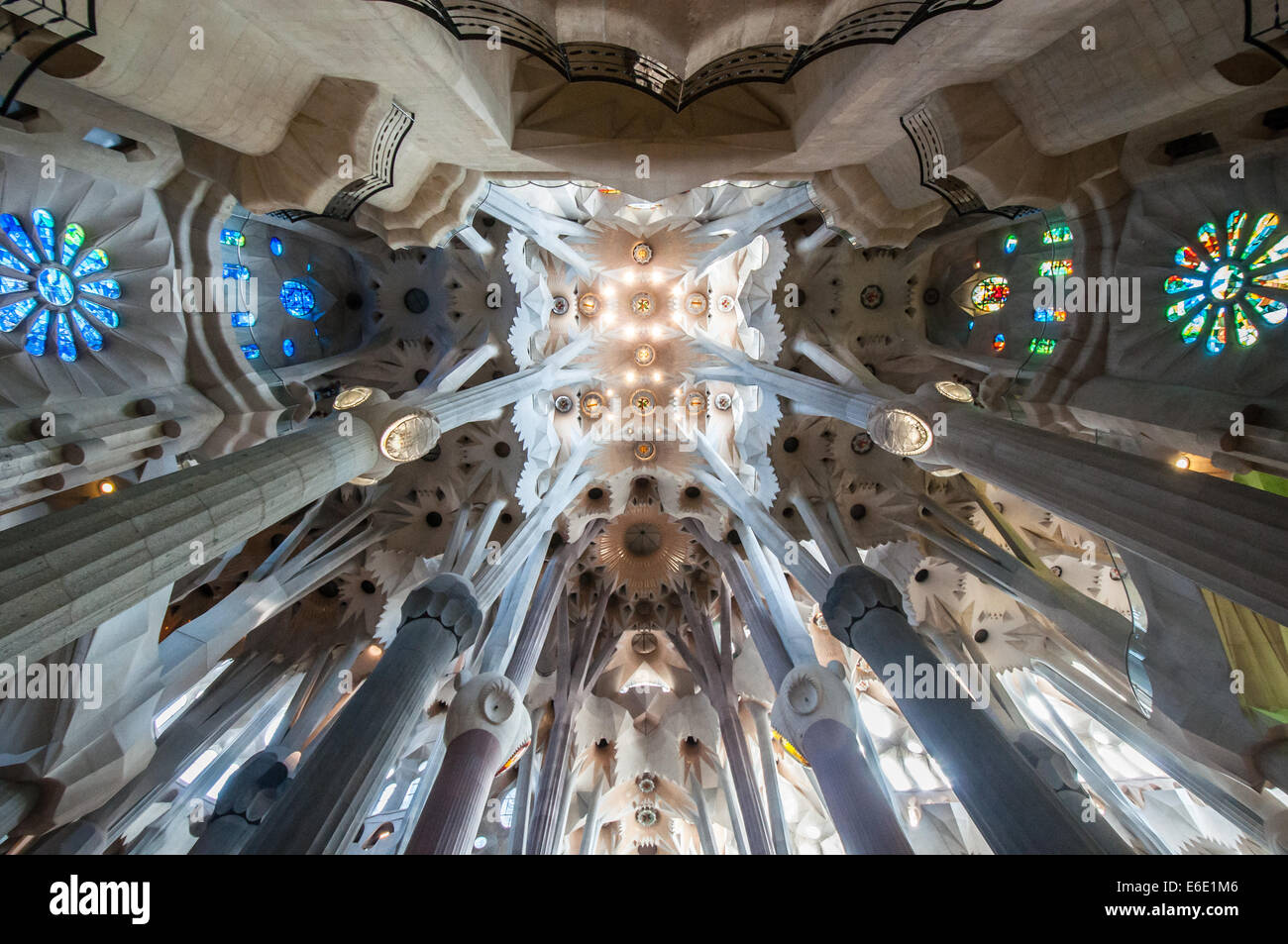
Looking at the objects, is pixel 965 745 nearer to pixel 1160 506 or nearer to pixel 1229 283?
pixel 1160 506

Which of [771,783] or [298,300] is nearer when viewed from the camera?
[771,783]

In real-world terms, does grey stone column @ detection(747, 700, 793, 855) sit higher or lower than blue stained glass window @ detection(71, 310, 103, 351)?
lower

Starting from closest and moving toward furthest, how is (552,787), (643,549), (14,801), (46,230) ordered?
1. (14,801)
2. (46,230)
3. (552,787)
4. (643,549)

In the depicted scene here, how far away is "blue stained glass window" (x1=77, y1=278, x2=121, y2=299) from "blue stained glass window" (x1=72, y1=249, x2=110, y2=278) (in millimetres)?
139

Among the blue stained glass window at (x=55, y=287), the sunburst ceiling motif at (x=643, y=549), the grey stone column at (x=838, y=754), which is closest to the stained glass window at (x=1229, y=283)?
the grey stone column at (x=838, y=754)

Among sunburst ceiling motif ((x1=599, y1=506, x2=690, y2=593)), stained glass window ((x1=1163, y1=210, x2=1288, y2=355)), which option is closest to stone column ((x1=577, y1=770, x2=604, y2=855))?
sunburst ceiling motif ((x1=599, y1=506, x2=690, y2=593))

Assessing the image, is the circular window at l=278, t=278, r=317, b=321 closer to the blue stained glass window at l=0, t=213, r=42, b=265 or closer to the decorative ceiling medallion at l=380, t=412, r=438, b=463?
the blue stained glass window at l=0, t=213, r=42, b=265

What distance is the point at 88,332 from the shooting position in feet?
28.7

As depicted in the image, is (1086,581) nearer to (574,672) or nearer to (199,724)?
(574,672)

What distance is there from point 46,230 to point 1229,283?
50.9 ft

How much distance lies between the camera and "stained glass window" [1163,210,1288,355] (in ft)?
21.8

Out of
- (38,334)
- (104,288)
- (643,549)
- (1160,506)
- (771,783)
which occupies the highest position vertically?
(643,549)

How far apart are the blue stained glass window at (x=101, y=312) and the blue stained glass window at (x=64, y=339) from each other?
1.05ft

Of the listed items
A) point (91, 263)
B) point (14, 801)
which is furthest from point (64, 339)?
point (14, 801)
